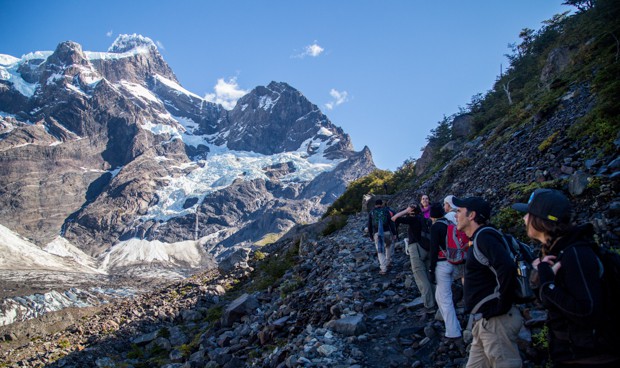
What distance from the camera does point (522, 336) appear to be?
4.48 metres

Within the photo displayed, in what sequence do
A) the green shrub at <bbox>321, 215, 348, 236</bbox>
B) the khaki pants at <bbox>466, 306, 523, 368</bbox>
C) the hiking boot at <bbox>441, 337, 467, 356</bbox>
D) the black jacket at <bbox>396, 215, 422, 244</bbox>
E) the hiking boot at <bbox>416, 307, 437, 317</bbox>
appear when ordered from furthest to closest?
the green shrub at <bbox>321, 215, 348, 236</bbox> < the black jacket at <bbox>396, 215, 422, 244</bbox> < the hiking boot at <bbox>416, 307, 437, 317</bbox> < the hiking boot at <bbox>441, 337, 467, 356</bbox> < the khaki pants at <bbox>466, 306, 523, 368</bbox>

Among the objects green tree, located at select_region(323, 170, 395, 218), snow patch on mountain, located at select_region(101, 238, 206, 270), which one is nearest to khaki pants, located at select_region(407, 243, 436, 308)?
green tree, located at select_region(323, 170, 395, 218)

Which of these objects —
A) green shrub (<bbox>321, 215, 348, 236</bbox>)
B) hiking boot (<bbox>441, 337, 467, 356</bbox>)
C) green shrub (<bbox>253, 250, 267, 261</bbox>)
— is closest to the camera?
hiking boot (<bbox>441, 337, 467, 356</bbox>)

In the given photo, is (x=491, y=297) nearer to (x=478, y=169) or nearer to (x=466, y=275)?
(x=466, y=275)

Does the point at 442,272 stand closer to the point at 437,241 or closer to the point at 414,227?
the point at 437,241

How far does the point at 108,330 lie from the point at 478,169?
60.0ft

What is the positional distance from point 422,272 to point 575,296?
4.57 metres

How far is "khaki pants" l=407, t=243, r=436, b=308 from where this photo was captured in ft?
21.8

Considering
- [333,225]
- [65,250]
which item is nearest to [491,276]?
[333,225]

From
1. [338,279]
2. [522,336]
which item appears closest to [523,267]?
[522,336]

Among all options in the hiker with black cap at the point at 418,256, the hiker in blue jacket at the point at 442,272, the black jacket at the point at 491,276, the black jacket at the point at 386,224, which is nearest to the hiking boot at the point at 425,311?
the hiker with black cap at the point at 418,256

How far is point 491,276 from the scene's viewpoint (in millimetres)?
3533

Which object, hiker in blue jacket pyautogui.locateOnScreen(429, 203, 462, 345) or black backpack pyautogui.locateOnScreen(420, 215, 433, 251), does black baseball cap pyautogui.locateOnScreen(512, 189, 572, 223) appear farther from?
black backpack pyautogui.locateOnScreen(420, 215, 433, 251)

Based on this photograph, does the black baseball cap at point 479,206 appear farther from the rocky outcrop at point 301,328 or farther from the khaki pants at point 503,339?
the rocky outcrop at point 301,328
